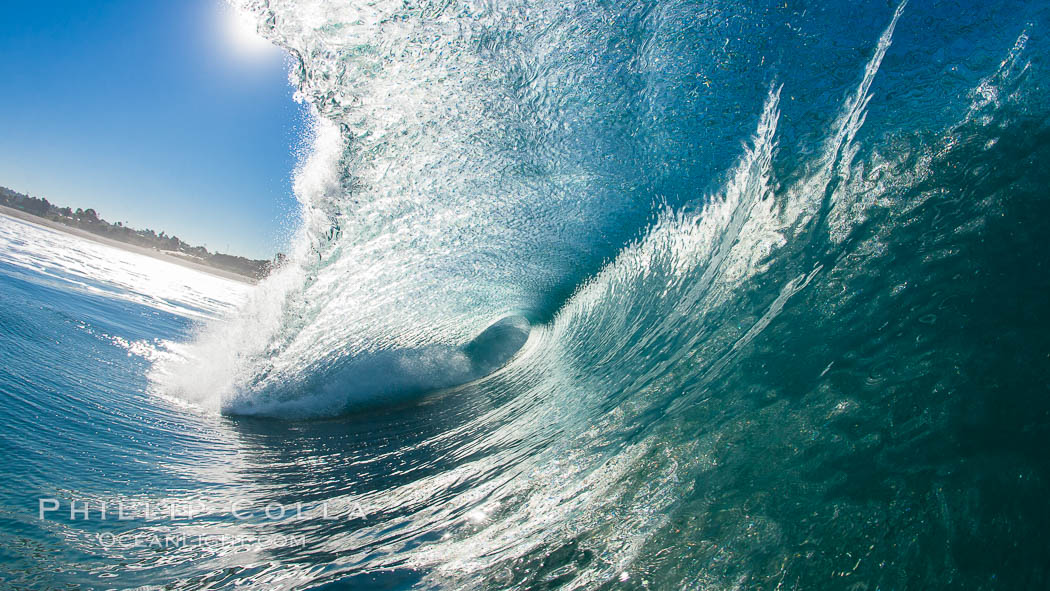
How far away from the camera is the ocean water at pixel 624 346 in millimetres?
1721

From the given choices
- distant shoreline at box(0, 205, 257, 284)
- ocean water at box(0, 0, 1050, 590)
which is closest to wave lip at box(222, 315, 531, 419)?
ocean water at box(0, 0, 1050, 590)

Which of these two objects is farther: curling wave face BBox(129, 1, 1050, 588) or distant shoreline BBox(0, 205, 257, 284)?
distant shoreline BBox(0, 205, 257, 284)

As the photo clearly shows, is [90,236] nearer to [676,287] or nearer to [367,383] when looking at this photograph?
[367,383]

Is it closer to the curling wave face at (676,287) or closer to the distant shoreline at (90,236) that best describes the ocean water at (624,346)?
the curling wave face at (676,287)

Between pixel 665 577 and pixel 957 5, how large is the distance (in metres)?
3.57

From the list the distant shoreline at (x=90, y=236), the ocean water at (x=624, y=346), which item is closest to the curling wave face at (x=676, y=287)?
the ocean water at (x=624, y=346)

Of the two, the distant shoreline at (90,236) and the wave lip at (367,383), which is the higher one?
the distant shoreline at (90,236)

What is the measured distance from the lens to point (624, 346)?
4.52 metres

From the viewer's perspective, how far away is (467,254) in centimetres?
622

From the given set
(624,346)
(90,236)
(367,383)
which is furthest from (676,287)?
(90,236)

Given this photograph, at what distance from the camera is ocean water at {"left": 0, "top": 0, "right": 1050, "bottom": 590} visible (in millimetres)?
1721

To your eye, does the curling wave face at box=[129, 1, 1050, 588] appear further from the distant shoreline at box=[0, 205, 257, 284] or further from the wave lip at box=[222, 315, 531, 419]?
the distant shoreline at box=[0, 205, 257, 284]

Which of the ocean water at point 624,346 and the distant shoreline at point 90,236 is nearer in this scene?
the ocean water at point 624,346

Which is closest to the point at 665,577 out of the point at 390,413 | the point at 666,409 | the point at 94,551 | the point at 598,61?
the point at 666,409
